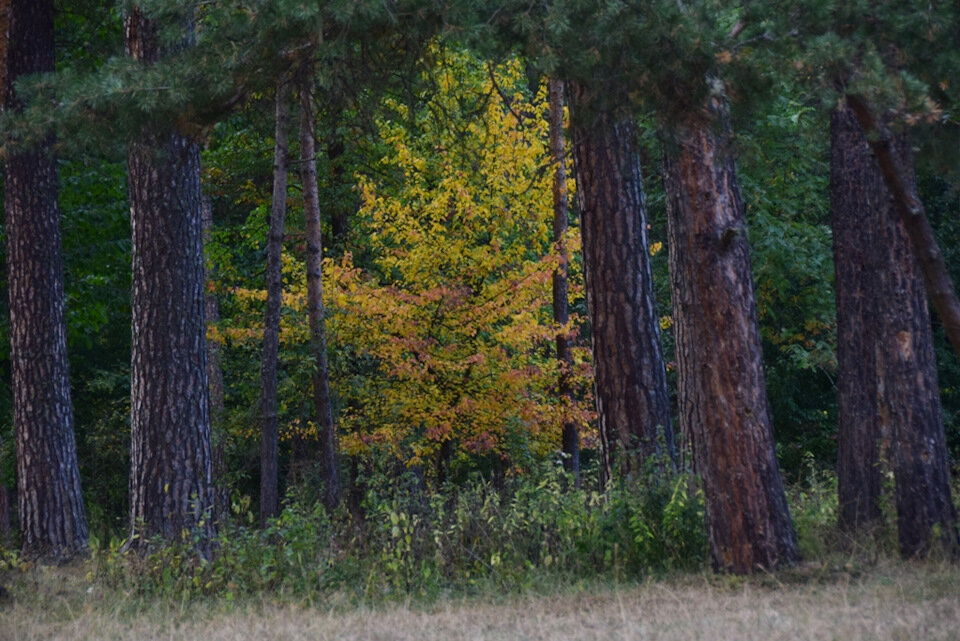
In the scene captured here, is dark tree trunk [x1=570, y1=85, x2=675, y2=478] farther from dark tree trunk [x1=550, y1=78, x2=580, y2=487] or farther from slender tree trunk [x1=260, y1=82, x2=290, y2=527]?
dark tree trunk [x1=550, y1=78, x2=580, y2=487]

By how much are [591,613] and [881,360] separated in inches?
160

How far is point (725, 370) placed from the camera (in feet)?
27.7

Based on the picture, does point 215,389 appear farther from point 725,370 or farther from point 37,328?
point 725,370

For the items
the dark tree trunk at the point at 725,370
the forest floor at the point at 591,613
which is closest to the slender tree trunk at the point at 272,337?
the forest floor at the point at 591,613

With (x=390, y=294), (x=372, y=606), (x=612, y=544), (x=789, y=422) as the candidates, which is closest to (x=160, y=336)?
(x=372, y=606)

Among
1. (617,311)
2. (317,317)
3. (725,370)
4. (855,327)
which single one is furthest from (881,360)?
(317,317)

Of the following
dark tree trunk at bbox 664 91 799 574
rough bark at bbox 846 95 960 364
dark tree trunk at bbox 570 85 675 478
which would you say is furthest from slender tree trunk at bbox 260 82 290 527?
rough bark at bbox 846 95 960 364

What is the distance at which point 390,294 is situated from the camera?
55.5ft

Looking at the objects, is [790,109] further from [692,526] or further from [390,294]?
[692,526]

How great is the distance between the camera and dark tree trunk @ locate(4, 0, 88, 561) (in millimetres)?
12562

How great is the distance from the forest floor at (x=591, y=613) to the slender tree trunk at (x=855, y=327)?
6.02ft

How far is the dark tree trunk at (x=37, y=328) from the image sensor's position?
1256 centimetres

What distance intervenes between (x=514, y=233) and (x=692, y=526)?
33.1 feet

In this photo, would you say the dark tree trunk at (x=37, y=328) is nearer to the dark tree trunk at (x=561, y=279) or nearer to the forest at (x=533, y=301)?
the forest at (x=533, y=301)
